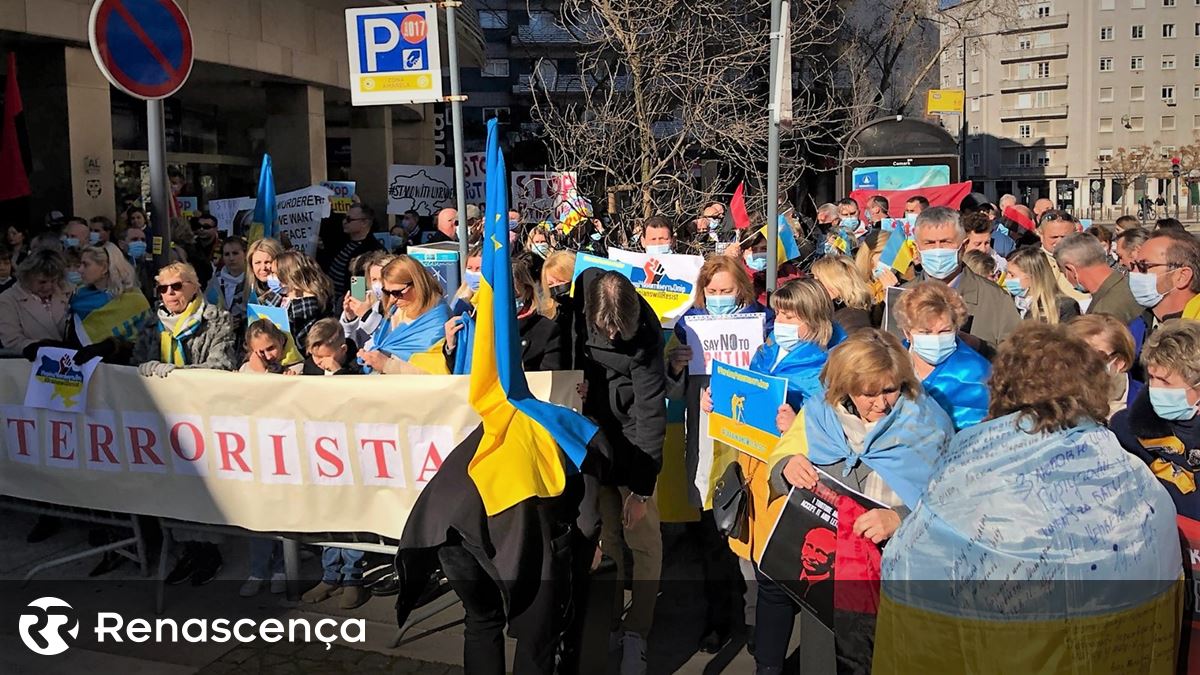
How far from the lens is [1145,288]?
18.1 ft

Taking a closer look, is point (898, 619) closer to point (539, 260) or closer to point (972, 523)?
point (972, 523)

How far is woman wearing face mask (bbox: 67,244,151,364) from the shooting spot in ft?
21.3

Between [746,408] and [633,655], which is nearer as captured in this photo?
[746,408]

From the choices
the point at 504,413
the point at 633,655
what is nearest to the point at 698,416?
the point at 633,655

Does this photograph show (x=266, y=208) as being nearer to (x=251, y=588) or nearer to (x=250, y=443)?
(x=251, y=588)

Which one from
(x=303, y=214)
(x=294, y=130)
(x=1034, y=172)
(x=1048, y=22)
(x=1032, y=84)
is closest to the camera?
(x=303, y=214)

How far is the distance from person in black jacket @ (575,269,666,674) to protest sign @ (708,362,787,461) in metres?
0.27

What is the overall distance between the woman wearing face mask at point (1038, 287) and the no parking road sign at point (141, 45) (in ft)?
16.9

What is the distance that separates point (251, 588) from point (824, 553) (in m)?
3.47

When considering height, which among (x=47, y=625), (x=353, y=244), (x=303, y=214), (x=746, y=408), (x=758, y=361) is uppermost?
(x=303, y=214)

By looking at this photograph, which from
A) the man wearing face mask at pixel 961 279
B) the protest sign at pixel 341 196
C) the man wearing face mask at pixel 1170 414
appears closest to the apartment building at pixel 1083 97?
the protest sign at pixel 341 196

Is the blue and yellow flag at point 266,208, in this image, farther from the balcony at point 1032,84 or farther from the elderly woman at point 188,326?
the balcony at point 1032,84

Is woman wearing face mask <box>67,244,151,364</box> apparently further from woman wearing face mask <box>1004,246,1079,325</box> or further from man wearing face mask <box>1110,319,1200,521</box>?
man wearing face mask <box>1110,319,1200,521</box>

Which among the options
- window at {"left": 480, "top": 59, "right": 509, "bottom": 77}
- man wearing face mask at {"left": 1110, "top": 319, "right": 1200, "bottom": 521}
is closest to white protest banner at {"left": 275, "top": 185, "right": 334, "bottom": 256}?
man wearing face mask at {"left": 1110, "top": 319, "right": 1200, "bottom": 521}
